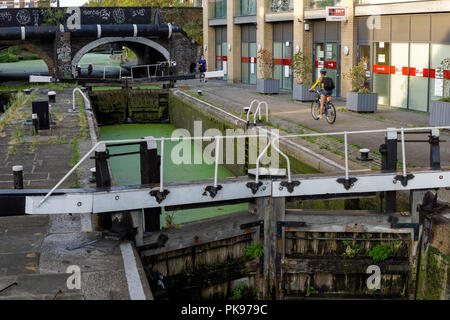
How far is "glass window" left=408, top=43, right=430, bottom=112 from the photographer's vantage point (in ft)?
65.9

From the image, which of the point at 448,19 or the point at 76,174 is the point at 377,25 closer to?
the point at 448,19

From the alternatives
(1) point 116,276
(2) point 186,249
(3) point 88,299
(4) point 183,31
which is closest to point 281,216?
(2) point 186,249

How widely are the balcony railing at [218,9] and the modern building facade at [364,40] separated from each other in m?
1.78

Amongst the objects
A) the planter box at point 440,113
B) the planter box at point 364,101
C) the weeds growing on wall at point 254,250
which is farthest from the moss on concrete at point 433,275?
the planter box at point 364,101

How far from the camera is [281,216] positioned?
938 cm

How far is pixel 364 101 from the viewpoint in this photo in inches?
777

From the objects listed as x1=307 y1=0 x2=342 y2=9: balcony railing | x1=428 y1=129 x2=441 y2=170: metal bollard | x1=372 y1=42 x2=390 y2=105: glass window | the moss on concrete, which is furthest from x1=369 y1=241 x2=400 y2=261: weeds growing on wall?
x1=307 y1=0 x2=342 y2=9: balcony railing

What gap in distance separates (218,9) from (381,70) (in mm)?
16785

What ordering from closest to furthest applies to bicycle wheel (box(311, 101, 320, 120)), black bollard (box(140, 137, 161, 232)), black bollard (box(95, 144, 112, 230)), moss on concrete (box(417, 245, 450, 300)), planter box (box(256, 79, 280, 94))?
1. black bollard (box(95, 144, 112, 230))
2. moss on concrete (box(417, 245, 450, 300))
3. black bollard (box(140, 137, 161, 232))
4. bicycle wheel (box(311, 101, 320, 120))
5. planter box (box(256, 79, 280, 94))

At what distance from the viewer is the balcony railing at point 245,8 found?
1270 inches

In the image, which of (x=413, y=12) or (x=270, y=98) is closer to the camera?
(x=413, y=12)

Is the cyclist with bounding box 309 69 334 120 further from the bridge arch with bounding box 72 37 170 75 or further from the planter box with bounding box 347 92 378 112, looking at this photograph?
the bridge arch with bounding box 72 37 170 75

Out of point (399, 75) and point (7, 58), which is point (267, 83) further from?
point (7, 58)
